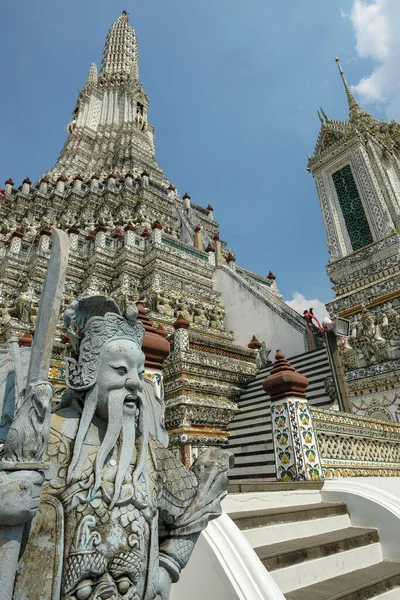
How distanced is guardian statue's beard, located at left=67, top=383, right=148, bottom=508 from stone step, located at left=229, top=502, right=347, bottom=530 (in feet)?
5.42

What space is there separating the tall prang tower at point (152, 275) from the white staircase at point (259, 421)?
0.96 feet

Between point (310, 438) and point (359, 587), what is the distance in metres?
2.28

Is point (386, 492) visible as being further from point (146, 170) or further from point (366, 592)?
point (146, 170)

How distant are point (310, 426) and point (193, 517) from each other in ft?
12.2

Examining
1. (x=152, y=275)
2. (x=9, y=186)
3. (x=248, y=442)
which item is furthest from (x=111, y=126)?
(x=248, y=442)

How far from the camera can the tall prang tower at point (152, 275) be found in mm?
8211

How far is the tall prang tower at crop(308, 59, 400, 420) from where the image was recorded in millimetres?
9984

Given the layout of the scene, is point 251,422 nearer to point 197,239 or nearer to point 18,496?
point 18,496

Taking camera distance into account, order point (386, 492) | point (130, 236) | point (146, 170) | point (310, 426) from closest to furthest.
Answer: point (386, 492) < point (310, 426) < point (130, 236) < point (146, 170)

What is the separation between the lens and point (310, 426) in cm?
505

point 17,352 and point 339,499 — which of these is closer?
point 17,352

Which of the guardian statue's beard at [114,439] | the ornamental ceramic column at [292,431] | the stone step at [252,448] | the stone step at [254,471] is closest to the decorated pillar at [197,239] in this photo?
the stone step at [252,448]

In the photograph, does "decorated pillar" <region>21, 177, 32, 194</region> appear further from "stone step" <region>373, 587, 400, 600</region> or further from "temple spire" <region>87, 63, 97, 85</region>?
"stone step" <region>373, 587, 400, 600</region>

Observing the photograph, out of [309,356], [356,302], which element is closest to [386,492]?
[309,356]
